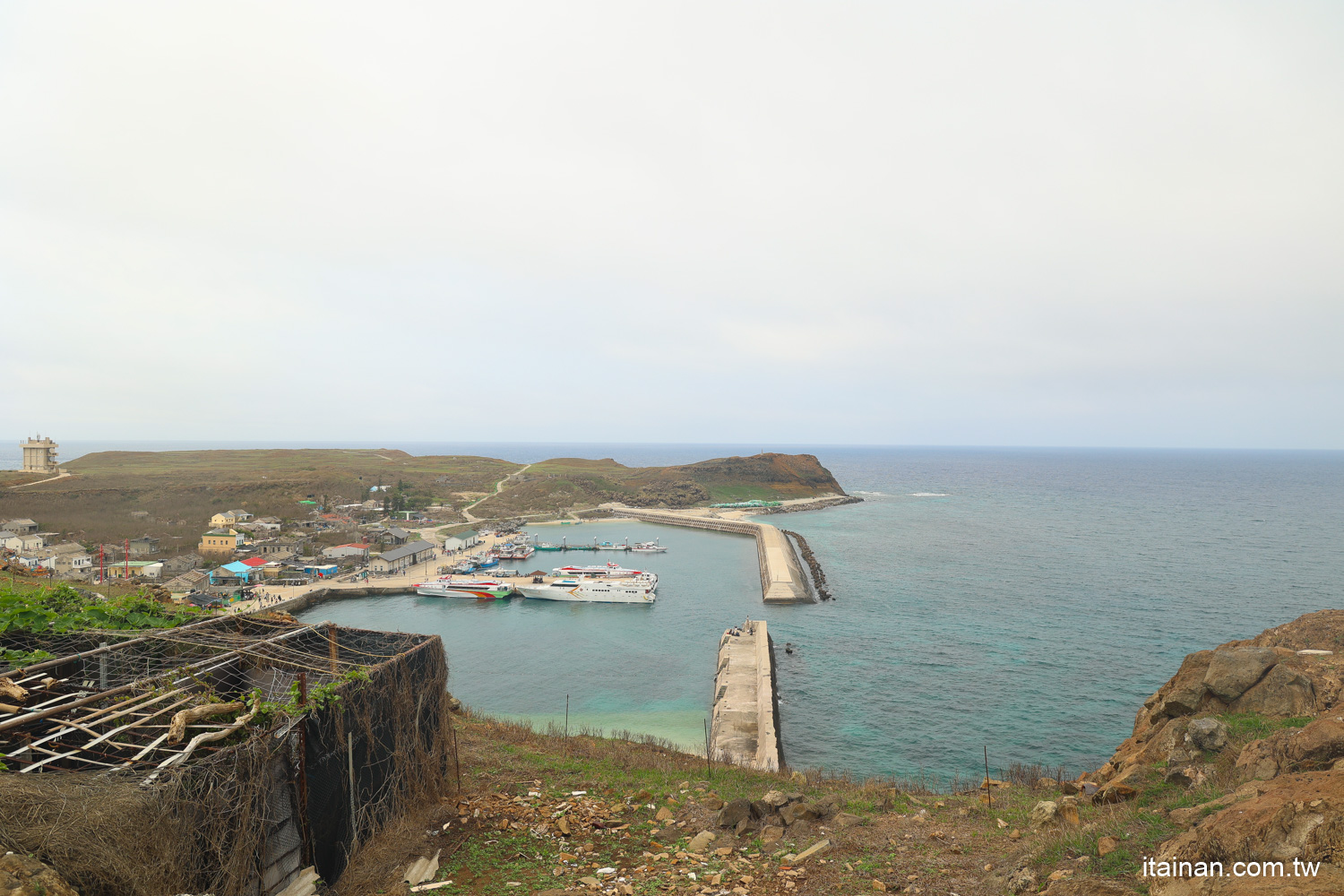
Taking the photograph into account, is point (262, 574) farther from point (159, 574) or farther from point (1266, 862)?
point (1266, 862)

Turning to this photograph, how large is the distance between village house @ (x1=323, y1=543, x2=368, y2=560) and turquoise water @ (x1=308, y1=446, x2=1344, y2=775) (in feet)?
30.3

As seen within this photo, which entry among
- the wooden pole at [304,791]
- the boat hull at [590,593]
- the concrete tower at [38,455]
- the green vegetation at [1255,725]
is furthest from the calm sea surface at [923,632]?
the concrete tower at [38,455]

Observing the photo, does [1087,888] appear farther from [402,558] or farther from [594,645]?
[402,558]

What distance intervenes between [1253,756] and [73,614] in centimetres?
1946

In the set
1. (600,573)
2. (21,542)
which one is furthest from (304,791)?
(21,542)

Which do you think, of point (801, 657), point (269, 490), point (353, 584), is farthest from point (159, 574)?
point (801, 657)

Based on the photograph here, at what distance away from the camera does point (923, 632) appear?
35.8 m

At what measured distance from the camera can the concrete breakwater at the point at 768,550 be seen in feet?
145

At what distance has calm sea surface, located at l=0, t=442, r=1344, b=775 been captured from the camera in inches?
939

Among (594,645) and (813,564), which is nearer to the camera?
(594,645)

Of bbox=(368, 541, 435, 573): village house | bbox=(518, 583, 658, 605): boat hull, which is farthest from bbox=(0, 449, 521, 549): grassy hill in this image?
bbox=(518, 583, 658, 605): boat hull

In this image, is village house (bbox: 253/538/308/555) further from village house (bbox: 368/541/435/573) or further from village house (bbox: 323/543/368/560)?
village house (bbox: 368/541/435/573)

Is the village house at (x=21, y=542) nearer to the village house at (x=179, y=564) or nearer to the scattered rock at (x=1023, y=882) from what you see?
the village house at (x=179, y=564)

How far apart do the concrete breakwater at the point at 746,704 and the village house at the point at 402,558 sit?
110ft
